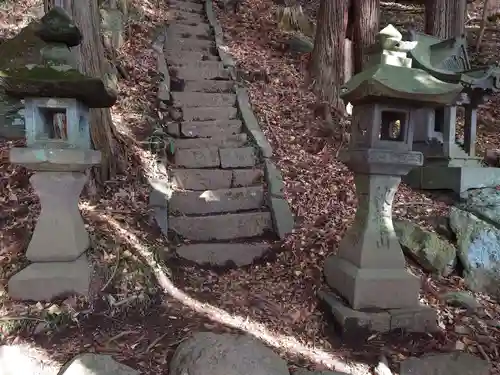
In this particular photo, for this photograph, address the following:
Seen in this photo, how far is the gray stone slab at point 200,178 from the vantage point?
17.5ft

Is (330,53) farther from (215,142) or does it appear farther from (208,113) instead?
(215,142)

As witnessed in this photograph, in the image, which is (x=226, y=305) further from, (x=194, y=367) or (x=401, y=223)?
(x=401, y=223)

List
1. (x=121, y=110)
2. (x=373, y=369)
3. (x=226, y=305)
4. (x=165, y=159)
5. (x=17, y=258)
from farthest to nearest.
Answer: (x=121, y=110), (x=165, y=159), (x=226, y=305), (x=17, y=258), (x=373, y=369)

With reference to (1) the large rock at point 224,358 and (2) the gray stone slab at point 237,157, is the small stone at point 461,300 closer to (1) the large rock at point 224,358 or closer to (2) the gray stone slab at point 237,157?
(1) the large rock at point 224,358

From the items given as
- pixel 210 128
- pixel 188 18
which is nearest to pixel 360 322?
pixel 210 128

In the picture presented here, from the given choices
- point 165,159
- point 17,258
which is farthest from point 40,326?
point 165,159

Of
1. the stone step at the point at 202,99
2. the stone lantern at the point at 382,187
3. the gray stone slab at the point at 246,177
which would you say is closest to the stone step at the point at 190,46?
the stone step at the point at 202,99

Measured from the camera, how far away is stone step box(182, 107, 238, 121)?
639 centimetres

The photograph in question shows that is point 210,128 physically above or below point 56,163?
above

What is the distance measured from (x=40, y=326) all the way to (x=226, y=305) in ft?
5.17

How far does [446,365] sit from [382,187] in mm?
1484

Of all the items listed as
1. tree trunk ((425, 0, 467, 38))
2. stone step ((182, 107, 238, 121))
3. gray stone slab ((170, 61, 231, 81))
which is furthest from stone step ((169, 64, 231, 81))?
tree trunk ((425, 0, 467, 38))

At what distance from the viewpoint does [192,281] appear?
162 inches

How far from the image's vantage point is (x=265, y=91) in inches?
296
